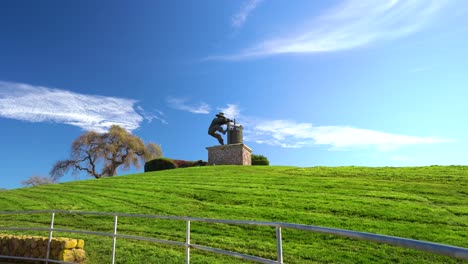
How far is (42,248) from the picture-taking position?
30.1 ft

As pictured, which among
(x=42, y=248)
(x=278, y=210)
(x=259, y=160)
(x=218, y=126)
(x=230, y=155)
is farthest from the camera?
(x=218, y=126)

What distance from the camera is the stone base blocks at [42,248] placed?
8859mm

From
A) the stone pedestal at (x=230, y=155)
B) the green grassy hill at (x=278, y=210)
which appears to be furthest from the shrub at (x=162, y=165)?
the green grassy hill at (x=278, y=210)

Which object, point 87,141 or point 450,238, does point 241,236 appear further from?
point 87,141

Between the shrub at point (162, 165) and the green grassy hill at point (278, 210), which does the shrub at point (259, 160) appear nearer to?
the shrub at point (162, 165)

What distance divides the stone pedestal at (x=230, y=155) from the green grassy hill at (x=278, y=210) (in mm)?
12474

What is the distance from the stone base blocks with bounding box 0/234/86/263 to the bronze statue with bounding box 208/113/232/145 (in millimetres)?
29758

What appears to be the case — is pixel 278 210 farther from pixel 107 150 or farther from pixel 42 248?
pixel 107 150

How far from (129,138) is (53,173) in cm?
1177

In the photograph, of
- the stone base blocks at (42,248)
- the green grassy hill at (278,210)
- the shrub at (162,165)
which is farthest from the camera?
the shrub at (162,165)

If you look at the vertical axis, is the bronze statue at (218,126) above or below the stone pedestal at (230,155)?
above

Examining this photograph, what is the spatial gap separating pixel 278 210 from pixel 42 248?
25.7 ft

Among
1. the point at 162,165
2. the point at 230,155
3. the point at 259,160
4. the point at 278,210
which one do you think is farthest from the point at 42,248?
the point at 259,160

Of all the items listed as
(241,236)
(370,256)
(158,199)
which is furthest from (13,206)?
(370,256)
